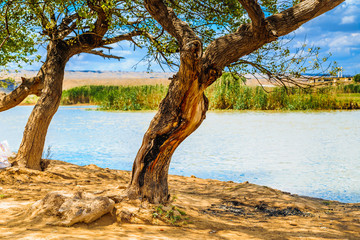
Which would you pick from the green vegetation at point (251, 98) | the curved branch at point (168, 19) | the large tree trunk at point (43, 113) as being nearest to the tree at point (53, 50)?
the large tree trunk at point (43, 113)

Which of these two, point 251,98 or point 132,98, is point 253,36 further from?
point 132,98

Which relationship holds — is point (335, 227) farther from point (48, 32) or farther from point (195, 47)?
point (48, 32)

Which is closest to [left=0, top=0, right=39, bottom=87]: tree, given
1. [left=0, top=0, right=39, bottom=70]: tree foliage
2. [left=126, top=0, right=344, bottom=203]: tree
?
[left=0, top=0, right=39, bottom=70]: tree foliage

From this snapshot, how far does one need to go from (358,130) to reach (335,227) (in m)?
12.3

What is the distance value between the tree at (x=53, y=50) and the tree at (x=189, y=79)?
2531mm

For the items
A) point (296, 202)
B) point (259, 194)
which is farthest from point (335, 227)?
point (259, 194)

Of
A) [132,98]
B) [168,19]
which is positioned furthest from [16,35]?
[132,98]

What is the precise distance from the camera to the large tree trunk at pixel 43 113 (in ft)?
A: 23.2

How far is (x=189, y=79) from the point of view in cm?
409

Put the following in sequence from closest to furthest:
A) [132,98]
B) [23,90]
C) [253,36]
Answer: [253,36]
[23,90]
[132,98]

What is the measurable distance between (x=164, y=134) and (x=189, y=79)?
79 cm

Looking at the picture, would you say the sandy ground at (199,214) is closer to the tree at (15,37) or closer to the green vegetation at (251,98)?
the tree at (15,37)

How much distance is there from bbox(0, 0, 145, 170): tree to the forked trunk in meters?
2.96

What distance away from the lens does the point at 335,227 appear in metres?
4.46
